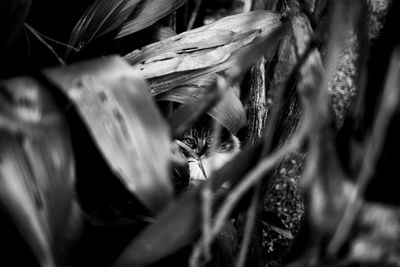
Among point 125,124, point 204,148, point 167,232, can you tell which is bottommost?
point 204,148

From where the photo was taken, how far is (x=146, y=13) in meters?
0.90

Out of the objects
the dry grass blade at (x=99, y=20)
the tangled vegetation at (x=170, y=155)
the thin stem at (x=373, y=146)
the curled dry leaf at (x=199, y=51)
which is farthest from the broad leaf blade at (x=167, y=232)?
the dry grass blade at (x=99, y=20)

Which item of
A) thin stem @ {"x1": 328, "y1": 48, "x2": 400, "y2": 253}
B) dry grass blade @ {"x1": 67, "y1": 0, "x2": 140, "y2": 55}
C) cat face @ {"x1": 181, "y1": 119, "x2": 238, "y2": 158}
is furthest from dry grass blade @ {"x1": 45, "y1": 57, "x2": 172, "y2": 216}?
cat face @ {"x1": 181, "y1": 119, "x2": 238, "y2": 158}

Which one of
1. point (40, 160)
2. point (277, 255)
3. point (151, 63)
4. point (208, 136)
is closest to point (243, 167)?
point (40, 160)

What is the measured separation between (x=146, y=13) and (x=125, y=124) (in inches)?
21.6

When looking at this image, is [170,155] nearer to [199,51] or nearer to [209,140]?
[199,51]

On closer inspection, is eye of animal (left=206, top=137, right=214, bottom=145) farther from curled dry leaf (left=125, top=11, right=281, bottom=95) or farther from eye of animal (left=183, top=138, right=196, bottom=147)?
curled dry leaf (left=125, top=11, right=281, bottom=95)

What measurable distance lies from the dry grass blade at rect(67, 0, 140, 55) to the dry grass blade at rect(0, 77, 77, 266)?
47cm

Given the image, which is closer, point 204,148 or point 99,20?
point 99,20

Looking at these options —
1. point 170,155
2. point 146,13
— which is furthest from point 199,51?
point 170,155

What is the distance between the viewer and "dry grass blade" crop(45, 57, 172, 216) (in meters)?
0.39

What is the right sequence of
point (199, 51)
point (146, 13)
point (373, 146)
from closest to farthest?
point (373, 146) → point (199, 51) → point (146, 13)

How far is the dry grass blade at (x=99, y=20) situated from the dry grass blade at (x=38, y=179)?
1.54 feet

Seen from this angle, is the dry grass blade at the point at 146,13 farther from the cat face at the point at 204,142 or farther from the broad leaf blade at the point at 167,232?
the broad leaf blade at the point at 167,232
